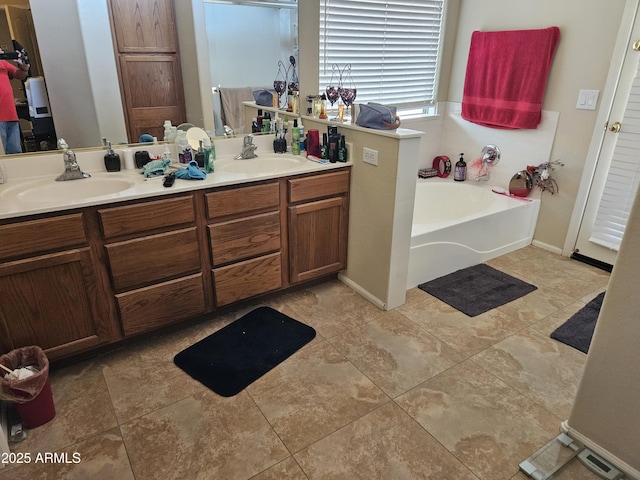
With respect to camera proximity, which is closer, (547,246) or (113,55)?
(113,55)

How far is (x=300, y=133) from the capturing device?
2721 mm

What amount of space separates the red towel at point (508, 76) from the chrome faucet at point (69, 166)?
2.98 meters

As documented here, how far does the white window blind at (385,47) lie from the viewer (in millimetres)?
3092

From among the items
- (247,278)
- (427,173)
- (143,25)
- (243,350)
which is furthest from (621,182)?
(143,25)

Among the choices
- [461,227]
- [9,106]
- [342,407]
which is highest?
[9,106]

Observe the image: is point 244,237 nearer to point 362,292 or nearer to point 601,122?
point 362,292

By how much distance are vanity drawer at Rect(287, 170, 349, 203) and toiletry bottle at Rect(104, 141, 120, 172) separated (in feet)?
2.97

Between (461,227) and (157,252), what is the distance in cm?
197

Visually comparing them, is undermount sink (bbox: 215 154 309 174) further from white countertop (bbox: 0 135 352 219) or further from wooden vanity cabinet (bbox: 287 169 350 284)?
wooden vanity cabinet (bbox: 287 169 350 284)

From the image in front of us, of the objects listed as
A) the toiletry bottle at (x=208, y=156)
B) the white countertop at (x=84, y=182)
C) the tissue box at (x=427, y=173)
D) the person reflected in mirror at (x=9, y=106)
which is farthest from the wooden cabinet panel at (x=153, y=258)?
the tissue box at (x=427, y=173)

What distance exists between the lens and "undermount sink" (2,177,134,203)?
1.97 meters

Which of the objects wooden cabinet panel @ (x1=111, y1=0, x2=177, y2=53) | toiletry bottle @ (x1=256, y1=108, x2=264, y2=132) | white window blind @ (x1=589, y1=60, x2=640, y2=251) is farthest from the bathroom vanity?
white window blind @ (x1=589, y1=60, x2=640, y2=251)

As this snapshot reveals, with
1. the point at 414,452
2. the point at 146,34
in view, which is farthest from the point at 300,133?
the point at 414,452

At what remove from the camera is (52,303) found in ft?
6.17
